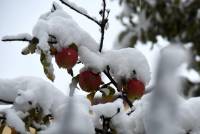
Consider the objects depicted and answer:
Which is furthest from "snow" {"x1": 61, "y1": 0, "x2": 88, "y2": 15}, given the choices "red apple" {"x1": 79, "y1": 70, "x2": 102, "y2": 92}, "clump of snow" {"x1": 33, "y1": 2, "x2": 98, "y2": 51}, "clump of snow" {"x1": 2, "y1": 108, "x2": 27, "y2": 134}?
"clump of snow" {"x1": 2, "y1": 108, "x2": 27, "y2": 134}

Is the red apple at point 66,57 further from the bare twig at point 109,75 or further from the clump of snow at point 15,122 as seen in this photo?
the clump of snow at point 15,122

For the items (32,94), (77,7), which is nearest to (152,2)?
(77,7)

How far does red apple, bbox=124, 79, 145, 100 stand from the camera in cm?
91

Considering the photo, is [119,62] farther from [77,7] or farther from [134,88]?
[77,7]

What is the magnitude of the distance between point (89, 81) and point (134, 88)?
121mm

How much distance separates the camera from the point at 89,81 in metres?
0.89

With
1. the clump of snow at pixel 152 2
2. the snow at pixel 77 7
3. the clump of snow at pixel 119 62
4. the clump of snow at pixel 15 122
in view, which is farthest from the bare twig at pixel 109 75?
the clump of snow at pixel 152 2

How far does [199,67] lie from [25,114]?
3.18 metres

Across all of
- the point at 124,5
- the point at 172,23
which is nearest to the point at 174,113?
the point at 172,23

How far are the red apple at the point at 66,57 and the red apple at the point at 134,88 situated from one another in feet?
0.52

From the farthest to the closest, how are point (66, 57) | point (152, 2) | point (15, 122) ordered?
1. point (152, 2)
2. point (66, 57)
3. point (15, 122)

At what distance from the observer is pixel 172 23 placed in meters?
3.94

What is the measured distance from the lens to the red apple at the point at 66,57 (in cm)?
88

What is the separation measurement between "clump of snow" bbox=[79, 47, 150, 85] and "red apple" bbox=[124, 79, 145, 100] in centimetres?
2
